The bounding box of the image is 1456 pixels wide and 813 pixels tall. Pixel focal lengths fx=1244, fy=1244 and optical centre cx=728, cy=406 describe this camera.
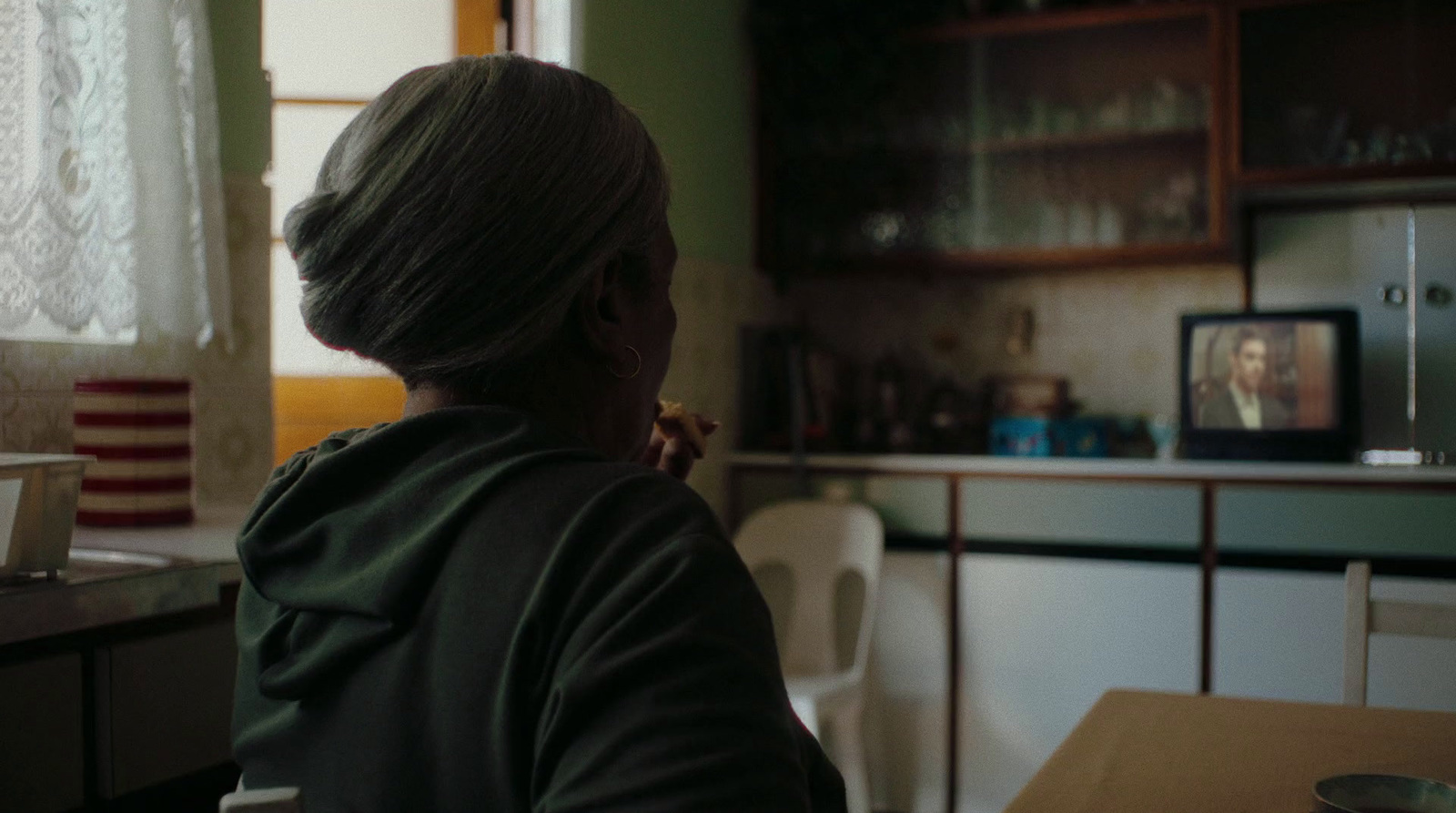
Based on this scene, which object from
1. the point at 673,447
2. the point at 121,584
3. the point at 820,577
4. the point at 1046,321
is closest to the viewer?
the point at 673,447

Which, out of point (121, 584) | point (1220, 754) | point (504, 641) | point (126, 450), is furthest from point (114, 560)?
point (1220, 754)

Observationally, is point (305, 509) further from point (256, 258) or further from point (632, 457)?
point (256, 258)

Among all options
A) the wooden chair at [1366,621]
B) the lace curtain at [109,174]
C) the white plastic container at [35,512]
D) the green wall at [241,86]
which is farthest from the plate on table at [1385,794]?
the green wall at [241,86]

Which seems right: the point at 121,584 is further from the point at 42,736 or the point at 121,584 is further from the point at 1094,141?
the point at 1094,141

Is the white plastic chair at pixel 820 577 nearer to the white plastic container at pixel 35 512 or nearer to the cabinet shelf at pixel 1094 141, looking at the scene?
the cabinet shelf at pixel 1094 141

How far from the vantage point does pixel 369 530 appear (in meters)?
0.65

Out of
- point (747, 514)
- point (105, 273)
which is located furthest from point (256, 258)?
point (747, 514)

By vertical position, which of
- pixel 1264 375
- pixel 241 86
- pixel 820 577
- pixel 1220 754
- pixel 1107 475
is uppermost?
pixel 241 86

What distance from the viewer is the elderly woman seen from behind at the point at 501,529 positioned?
1.70 feet

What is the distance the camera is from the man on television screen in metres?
2.88

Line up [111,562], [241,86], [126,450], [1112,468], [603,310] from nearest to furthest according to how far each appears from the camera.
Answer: [603,310] < [111,562] < [126,450] < [241,86] < [1112,468]

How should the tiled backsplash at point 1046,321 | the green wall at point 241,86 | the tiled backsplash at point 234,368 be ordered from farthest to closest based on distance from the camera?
the tiled backsplash at point 1046,321, the green wall at point 241,86, the tiled backsplash at point 234,368

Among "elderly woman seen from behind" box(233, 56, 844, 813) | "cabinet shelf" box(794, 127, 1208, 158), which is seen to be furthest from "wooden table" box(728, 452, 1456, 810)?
"elderly woman seen from behind" box(233, 56, 844, 813)

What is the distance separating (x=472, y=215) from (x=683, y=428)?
0.46 metres
